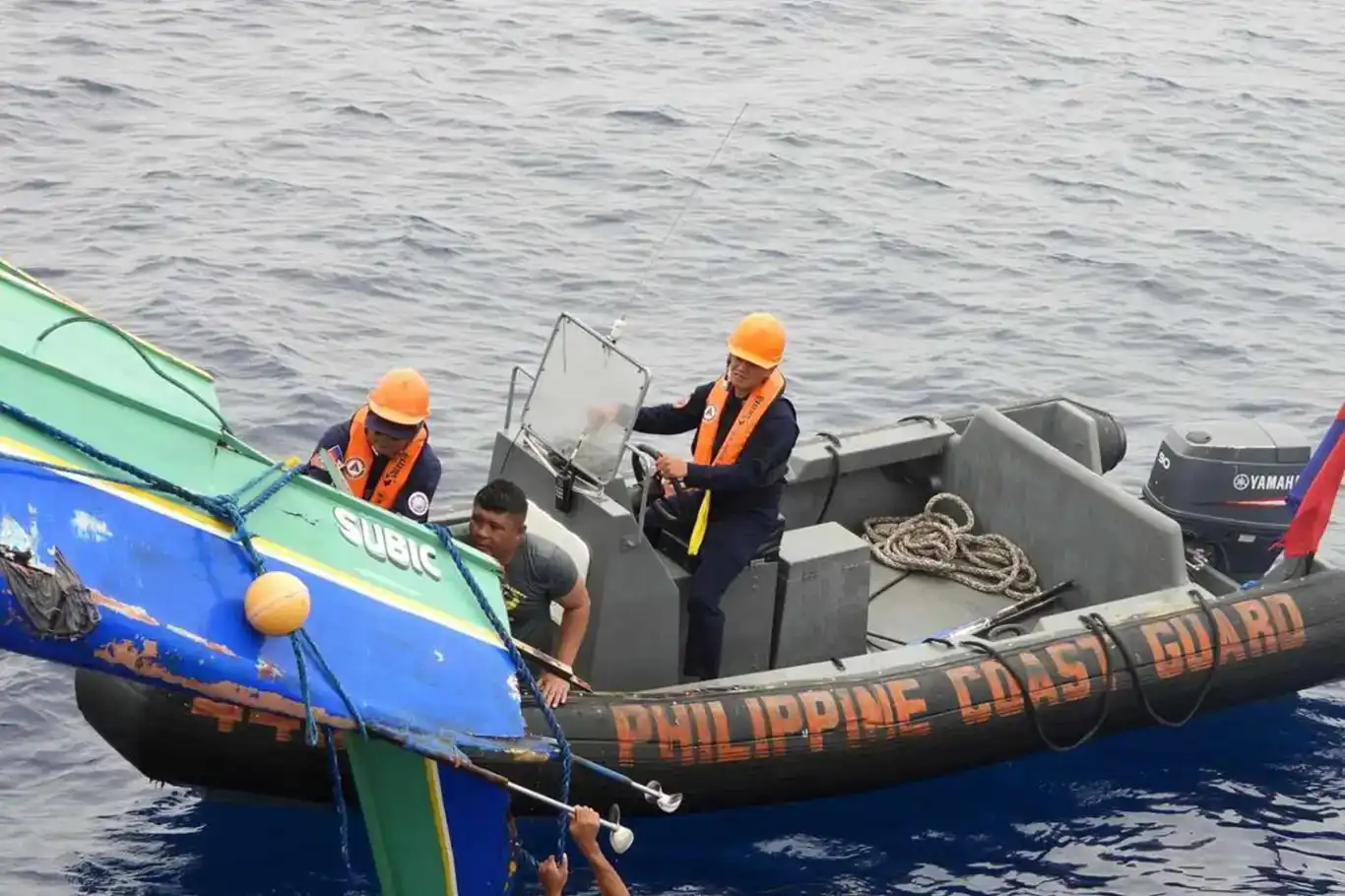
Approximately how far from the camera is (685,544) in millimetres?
8141

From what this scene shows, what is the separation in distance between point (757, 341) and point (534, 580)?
1.48m

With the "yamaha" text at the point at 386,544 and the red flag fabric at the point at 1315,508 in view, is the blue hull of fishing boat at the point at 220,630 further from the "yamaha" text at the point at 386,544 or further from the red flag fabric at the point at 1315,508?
the red flag fabric at the point at 1315,508

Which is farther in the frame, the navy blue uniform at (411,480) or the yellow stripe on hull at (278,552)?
the navy blue uniform at (411,480)

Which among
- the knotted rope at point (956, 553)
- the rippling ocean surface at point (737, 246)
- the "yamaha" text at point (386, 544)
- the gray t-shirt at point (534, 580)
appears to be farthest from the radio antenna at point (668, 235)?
the "yamaha" text at point (386, 544)

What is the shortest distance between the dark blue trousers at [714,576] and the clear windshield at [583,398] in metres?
0.55

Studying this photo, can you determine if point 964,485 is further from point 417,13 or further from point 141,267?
point 417,13

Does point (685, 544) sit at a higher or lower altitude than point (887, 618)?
higher

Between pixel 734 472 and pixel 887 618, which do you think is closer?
pixel 734 472

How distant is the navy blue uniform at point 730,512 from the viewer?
7809 millimetres

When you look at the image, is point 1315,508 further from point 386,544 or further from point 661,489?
point 386,544

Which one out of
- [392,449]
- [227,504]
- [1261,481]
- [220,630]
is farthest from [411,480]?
[1261,481]

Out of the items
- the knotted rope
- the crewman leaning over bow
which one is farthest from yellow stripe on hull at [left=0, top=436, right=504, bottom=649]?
the knotted rope

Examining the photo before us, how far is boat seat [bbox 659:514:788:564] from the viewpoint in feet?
26.4

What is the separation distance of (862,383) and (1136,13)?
11868mm
